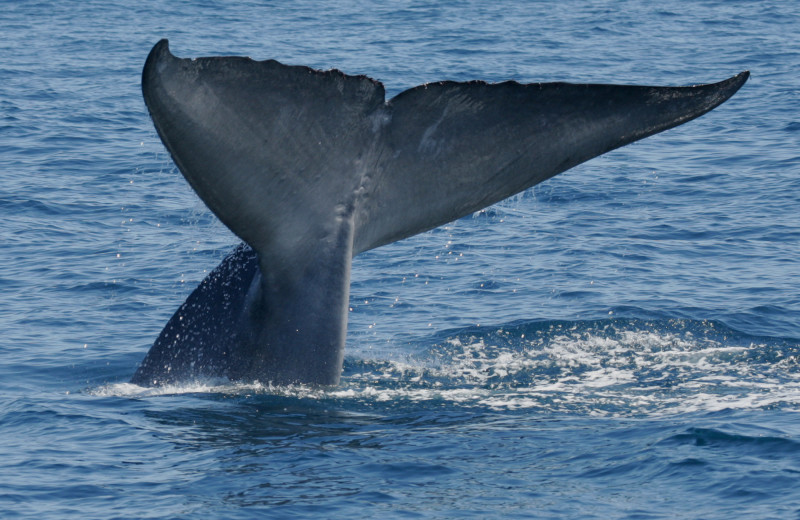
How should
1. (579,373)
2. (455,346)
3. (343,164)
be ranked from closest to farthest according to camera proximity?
1. (343,164)
2. (579,373)
3. (455,346)

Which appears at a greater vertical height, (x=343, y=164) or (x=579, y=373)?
(x=343, y=164)

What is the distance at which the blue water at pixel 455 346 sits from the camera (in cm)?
782

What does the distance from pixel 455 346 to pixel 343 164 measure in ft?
13.5

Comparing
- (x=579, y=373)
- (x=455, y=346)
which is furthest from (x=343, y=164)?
(x=455, y=346)

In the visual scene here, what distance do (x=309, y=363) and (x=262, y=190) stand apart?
1344 millimetres

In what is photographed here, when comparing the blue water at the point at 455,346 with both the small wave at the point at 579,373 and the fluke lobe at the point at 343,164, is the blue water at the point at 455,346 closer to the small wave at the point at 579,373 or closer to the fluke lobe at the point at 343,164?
the small wave at the point at 579,373

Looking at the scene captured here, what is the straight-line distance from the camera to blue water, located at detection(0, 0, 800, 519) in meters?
7.82

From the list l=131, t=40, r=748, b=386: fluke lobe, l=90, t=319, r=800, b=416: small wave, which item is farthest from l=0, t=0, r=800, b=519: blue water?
l=131, t=40, r=748, b=386: fluke lobe

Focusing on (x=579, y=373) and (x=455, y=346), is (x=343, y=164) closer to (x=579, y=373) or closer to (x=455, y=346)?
(x=579, y=373)

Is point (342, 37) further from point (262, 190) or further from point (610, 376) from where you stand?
point (262, 190)

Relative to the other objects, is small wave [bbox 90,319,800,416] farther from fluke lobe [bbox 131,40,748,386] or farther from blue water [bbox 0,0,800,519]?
fluke lobe [bbox 131,40,748,386]

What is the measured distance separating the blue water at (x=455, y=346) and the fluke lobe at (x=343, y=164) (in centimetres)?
68

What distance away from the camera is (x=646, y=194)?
1853 cm

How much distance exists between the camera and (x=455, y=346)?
11727 millimetres
